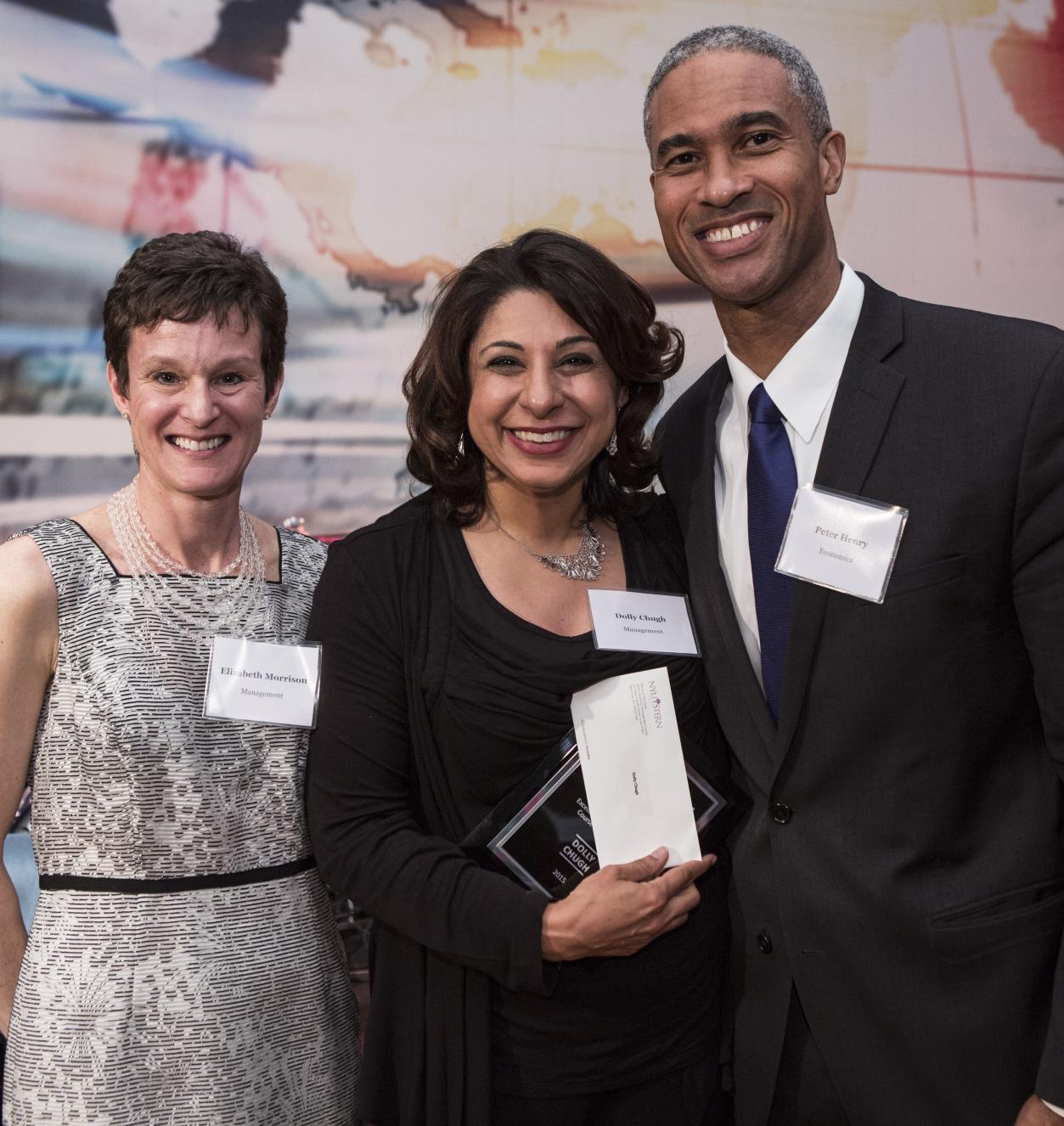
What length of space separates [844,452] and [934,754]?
0.44m

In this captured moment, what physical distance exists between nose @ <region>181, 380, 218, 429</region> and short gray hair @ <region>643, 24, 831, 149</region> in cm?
90

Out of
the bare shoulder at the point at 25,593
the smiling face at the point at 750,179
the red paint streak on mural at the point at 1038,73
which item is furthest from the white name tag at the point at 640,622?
the red paint streak on mural at the point at 1038,73

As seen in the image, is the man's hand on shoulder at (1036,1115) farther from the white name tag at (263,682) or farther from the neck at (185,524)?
the neck at (185,524)

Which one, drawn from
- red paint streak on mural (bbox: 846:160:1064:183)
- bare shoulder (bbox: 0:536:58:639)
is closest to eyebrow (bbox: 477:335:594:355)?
bare shoulder (bbox: 0:536:58:639)

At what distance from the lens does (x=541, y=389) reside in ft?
5.58

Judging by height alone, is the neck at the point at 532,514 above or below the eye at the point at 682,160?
below

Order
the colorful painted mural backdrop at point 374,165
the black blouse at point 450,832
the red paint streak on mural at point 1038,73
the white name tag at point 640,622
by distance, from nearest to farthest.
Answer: the black blouse at point 450,832
the white name tag at point 640,622
the colorful painted mural backdrop at point 374,165
the red paint streak on mural at point 1038,73

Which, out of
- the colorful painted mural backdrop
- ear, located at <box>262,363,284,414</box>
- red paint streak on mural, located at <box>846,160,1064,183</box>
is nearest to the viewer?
ear, located at <box>262,363,284,414</box>

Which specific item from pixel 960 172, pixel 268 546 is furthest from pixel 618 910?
pixel 960 172

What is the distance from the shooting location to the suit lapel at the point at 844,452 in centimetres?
154

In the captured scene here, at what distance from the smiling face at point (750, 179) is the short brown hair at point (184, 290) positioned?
2.37ft

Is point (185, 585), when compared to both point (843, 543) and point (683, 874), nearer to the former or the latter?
point (683, 874)

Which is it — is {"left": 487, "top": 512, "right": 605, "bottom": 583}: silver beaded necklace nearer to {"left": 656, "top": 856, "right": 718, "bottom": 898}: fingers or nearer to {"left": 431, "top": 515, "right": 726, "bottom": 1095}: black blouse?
{"left": 431, "top": 515, "right": 726, "bottom": 1095}: black blouse

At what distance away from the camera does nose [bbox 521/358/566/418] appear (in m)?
1.70
